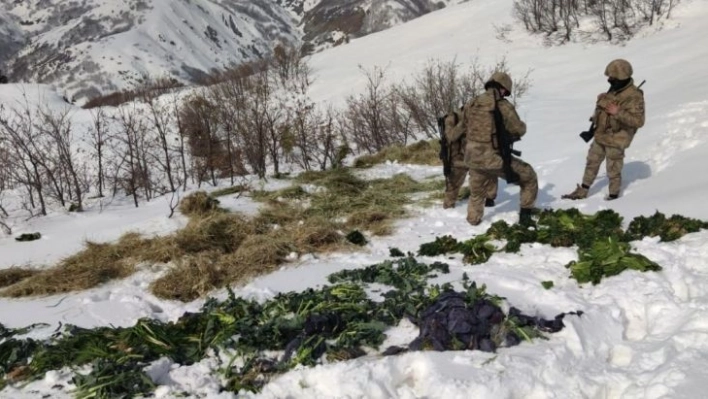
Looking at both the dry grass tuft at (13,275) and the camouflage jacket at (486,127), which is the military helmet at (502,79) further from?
the dry grass tuft at (13,275)

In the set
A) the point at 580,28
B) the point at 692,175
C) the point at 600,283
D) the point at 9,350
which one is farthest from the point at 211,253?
the point at 580,28

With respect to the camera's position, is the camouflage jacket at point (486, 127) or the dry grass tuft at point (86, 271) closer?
the dry grass tuft at point (86, 271)

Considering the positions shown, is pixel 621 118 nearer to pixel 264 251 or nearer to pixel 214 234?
pixel 264 251

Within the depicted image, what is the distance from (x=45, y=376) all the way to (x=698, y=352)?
12.0ft

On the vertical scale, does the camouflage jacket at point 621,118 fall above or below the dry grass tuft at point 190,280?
above

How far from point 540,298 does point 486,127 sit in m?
2.33

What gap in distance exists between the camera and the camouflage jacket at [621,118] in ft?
18.0

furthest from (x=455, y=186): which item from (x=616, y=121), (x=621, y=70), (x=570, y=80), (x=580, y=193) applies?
(x=570, y=80)

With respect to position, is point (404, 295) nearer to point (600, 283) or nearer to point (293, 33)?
point (600, 283)

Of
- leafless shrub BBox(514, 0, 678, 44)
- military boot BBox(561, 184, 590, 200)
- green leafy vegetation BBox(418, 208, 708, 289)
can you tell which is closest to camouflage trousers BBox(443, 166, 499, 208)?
military boot BBox(561, 184, 590, 200)

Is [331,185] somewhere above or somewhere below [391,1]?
below

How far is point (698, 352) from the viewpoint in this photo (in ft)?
8.57

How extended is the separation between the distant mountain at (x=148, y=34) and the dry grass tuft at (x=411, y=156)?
1633 inches

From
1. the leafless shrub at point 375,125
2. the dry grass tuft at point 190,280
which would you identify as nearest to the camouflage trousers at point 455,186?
the dry grass tuft at point 190,280
